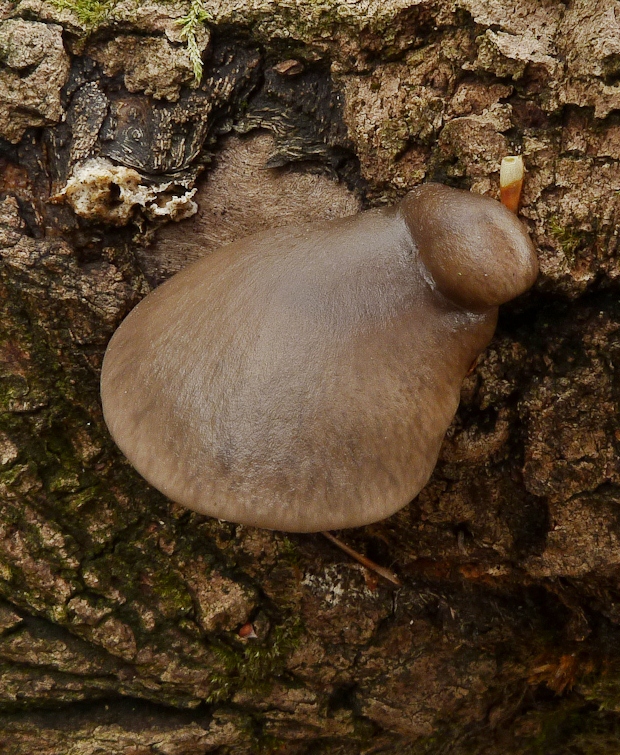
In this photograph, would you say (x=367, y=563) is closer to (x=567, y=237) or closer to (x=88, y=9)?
(x=567, y=237)

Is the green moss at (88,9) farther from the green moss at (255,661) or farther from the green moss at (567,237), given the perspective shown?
the green moss at (255,661)

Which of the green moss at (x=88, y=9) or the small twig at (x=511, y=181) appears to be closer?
the small twig at (x=511, y=181)

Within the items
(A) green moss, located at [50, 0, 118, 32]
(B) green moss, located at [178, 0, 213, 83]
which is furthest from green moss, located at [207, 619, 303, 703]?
(A) green moss, located at [50, 0, 118, 32]

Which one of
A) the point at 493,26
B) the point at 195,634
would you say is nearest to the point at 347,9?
the point at 493,26

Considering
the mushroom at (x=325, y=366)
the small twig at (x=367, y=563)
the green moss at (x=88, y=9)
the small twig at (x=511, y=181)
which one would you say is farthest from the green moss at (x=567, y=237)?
the green moss at (x=88, y=9)

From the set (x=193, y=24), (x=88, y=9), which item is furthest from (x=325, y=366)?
(x=88, y=9)
